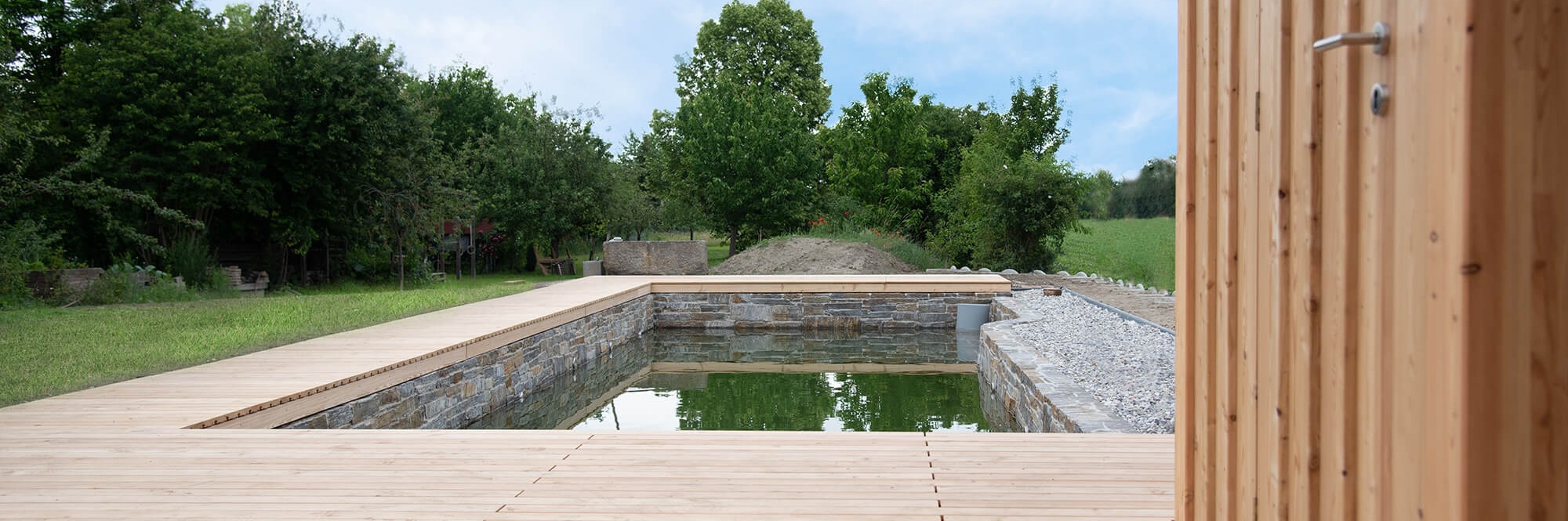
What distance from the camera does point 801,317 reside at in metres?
11.6

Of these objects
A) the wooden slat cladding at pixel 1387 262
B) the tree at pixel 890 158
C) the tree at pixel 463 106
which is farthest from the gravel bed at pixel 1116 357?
the tree at pixel 463 106

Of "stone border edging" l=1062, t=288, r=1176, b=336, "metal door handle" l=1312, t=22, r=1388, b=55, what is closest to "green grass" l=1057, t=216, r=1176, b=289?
"stone border edging" l=1062, t=288, r=1176, b=336

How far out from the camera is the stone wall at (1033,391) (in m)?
4.54

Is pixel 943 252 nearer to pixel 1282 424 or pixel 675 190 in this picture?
pixel 675 190

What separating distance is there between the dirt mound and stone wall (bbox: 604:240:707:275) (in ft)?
1.55

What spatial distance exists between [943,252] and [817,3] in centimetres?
1482

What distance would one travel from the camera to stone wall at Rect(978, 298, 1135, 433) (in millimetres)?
4539

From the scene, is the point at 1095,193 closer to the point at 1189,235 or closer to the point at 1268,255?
the point at 1189,235

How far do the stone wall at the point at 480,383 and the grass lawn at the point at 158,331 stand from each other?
138 centimetres

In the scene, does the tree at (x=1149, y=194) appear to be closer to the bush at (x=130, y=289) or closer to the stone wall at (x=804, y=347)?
the stone wall at (x=804, y=347)

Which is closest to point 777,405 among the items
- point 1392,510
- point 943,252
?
point 1392,510

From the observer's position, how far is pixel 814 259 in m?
16.2

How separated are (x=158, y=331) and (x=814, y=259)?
1005cm

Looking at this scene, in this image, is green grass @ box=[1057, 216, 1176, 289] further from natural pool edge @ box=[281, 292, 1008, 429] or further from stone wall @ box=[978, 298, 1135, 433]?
stone wall @ box=[978, 298, 1135, 433]
